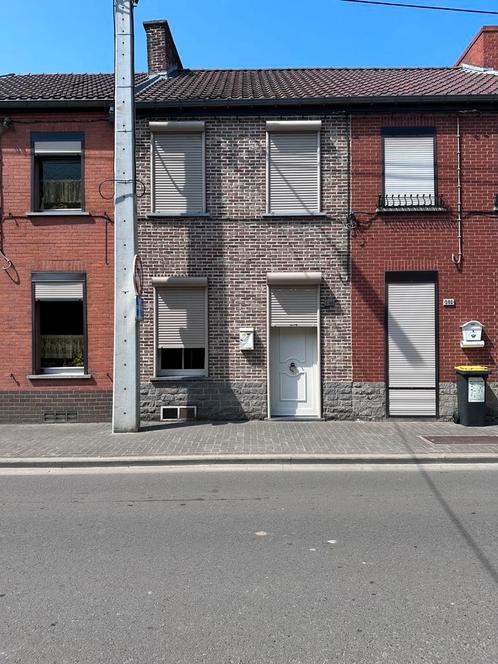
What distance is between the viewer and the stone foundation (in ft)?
36.4

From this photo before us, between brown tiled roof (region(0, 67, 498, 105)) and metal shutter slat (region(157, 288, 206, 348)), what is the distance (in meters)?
4.04

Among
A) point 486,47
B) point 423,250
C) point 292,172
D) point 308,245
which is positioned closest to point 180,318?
point 308,245

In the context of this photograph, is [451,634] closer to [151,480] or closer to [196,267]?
[151,480]

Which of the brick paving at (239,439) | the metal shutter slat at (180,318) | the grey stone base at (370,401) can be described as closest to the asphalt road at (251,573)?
the brick paving at (239,439)

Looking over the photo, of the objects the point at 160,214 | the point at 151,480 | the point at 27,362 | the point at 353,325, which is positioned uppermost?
the point at 160,214

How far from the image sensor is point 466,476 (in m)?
7.09

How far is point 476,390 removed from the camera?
34.1 feet

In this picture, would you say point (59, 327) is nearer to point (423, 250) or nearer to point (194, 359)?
point (194, 359)

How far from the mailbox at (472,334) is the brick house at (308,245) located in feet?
0.68

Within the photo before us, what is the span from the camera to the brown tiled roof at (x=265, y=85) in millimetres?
Result: 11289

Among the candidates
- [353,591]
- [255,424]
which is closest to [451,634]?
[353,591]

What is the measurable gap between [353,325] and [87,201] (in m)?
6.19

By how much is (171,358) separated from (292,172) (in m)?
4.72

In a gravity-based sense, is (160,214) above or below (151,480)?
above
